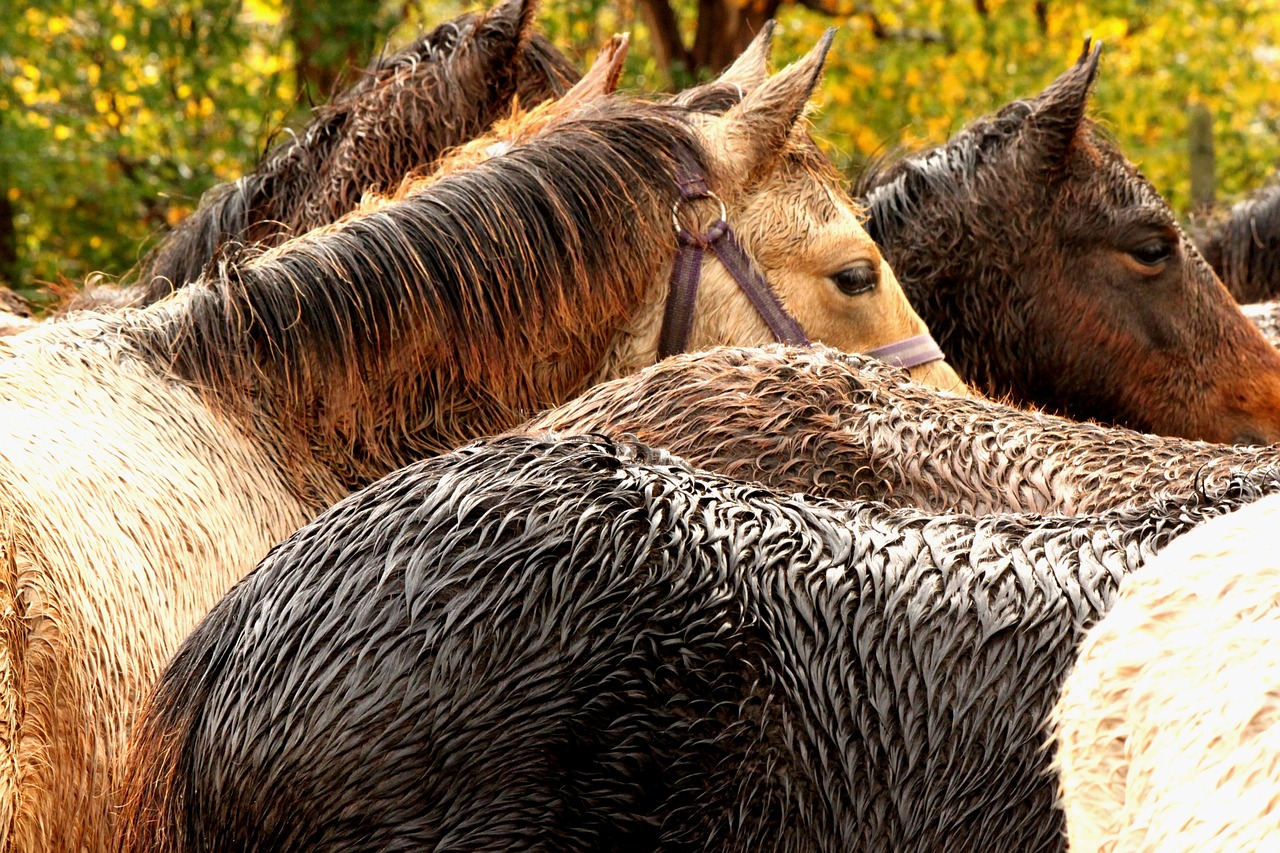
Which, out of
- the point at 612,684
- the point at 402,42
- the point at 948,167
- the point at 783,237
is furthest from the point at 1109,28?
the point at 612,684

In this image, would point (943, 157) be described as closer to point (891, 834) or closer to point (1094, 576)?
point (1094, 576)

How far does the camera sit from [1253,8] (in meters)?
10.8

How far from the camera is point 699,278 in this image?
3049mm

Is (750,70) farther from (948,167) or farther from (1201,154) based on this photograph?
(1201,154)

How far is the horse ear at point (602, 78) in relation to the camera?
3.48 meters

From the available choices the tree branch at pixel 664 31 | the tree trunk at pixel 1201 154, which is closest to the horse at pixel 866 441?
the tree trunk at pixel 1201 154

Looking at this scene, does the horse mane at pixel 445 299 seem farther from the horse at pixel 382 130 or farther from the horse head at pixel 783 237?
the horse at pixel 382 130

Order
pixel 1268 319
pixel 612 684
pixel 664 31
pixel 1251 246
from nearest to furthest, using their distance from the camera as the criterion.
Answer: pixel 612 684 < pixel 1268 319 < pixel 1251 246 < pixel 664 31

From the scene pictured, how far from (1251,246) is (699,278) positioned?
4171 mm

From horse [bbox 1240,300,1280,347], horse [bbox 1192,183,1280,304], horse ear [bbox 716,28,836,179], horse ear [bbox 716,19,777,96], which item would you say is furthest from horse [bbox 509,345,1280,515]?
horse [bbox 1192,183,1280,304]

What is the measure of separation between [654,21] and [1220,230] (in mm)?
4472

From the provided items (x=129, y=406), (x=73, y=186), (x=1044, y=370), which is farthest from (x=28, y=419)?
(x=73, y=186)

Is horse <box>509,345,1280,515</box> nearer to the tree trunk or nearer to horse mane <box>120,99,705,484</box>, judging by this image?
horse mane <box>120,99,705,484</box>

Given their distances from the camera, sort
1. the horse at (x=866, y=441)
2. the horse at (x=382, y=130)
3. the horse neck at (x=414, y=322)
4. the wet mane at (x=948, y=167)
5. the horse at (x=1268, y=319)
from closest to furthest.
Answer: the horse at (x=866, y=441), the horse neck at (x=414, y=322), the horse at (x=382, y=130), the wet mane at (x=948, y=167), the horse at (x=1268, y=319)
